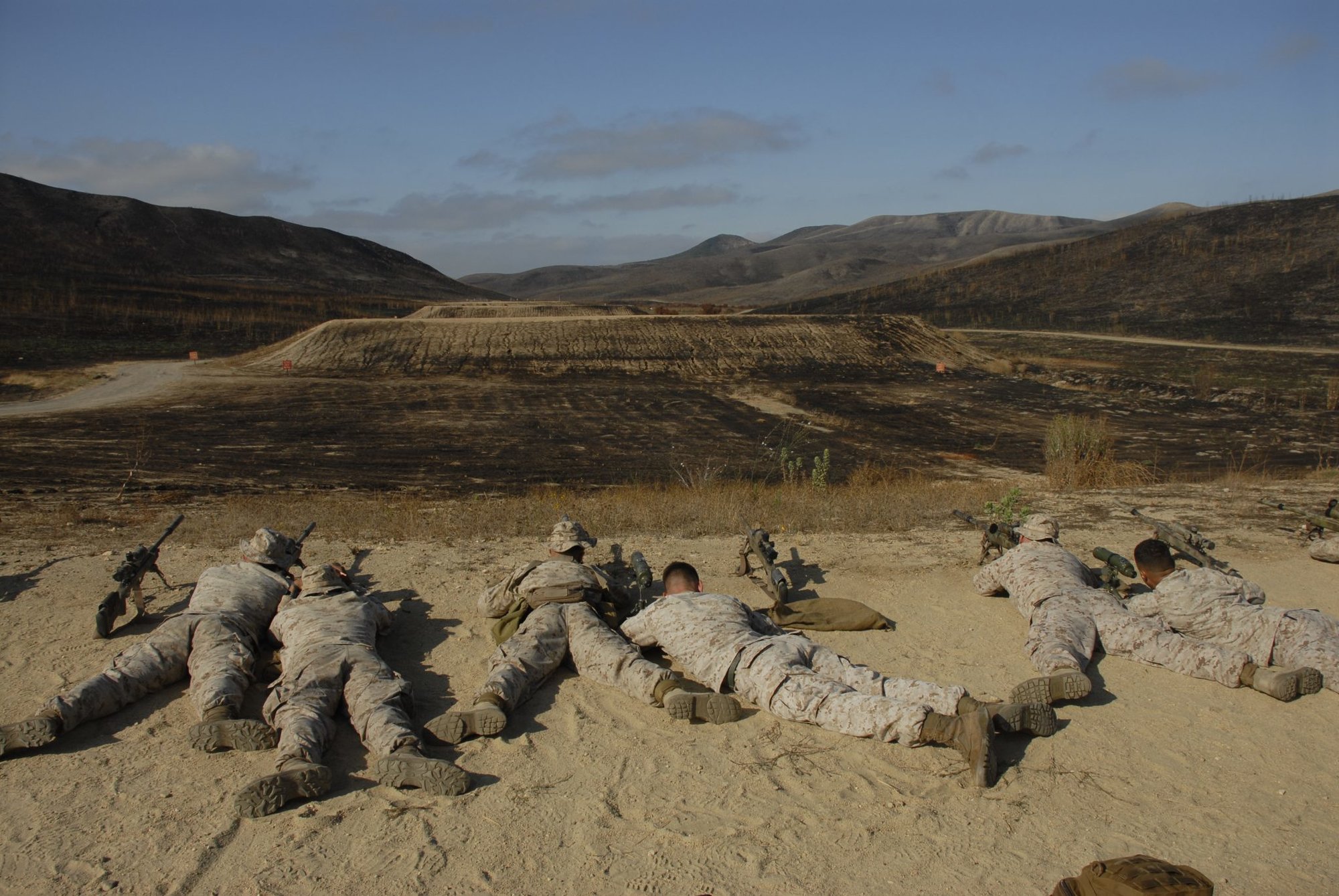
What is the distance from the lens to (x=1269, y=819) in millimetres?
4039

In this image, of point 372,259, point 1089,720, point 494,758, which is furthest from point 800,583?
point 372,259

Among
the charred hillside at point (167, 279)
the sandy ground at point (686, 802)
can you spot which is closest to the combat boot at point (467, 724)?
the sandy ground at point (686, 802)

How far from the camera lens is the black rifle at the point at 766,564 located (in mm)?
6418

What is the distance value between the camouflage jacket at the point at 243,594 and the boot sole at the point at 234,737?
1039 mm

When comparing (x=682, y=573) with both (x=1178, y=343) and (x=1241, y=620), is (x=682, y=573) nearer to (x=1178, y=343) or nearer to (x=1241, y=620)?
(x=1241, y=620)

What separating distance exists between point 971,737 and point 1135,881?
4.45 ft

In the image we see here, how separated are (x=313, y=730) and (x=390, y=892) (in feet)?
3.82

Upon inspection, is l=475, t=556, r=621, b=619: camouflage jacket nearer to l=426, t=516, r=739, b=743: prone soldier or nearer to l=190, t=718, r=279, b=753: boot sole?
l=426, t=516, r=739, b=743: prone soldier

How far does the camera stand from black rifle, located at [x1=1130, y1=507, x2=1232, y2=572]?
22.7ft

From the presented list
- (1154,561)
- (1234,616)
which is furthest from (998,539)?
(1234,616)

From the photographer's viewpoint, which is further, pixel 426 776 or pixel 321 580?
pixel 321 580

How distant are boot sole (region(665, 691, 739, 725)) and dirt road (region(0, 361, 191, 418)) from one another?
2081 centimetres

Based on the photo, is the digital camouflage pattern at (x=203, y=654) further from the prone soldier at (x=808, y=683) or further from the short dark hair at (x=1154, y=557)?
the short dark hair at (x=1154, y=557)

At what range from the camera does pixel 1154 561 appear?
5.86 meters
